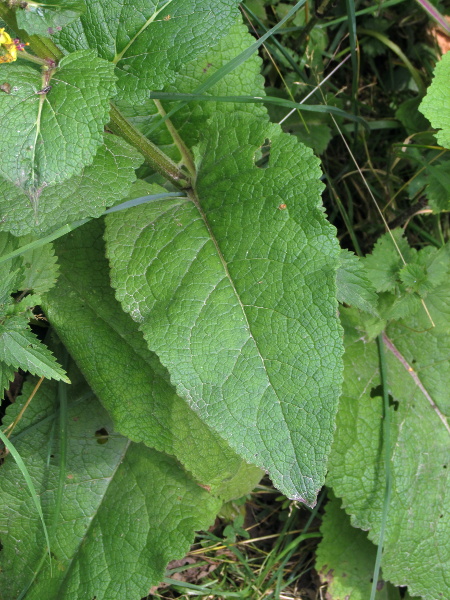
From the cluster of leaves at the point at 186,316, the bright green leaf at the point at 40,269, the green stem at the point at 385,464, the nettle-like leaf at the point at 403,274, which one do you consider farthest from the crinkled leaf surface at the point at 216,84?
the green stem at the point at 385,464

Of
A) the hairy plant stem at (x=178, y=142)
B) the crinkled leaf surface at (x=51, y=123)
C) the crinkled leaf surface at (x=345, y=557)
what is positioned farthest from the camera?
the crinkled leaf surface at (x=345, y=557)

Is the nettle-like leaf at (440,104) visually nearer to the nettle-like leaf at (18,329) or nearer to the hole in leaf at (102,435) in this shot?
the nettle-like leaf at (18,329)

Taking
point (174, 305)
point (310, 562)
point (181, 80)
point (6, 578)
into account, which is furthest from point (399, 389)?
point (6, 578)

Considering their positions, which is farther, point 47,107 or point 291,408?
point 291,408

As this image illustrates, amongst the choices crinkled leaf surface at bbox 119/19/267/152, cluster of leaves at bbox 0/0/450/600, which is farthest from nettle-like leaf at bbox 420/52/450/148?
crinkled leaf surface at bbox 119/19/267/152

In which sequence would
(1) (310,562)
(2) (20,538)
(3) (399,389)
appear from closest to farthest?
1. (2) (20,538)
2. (3) (399,389)
3. (1) (310,562)

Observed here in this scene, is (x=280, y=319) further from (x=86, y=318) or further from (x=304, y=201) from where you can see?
(x=86, y=318)
